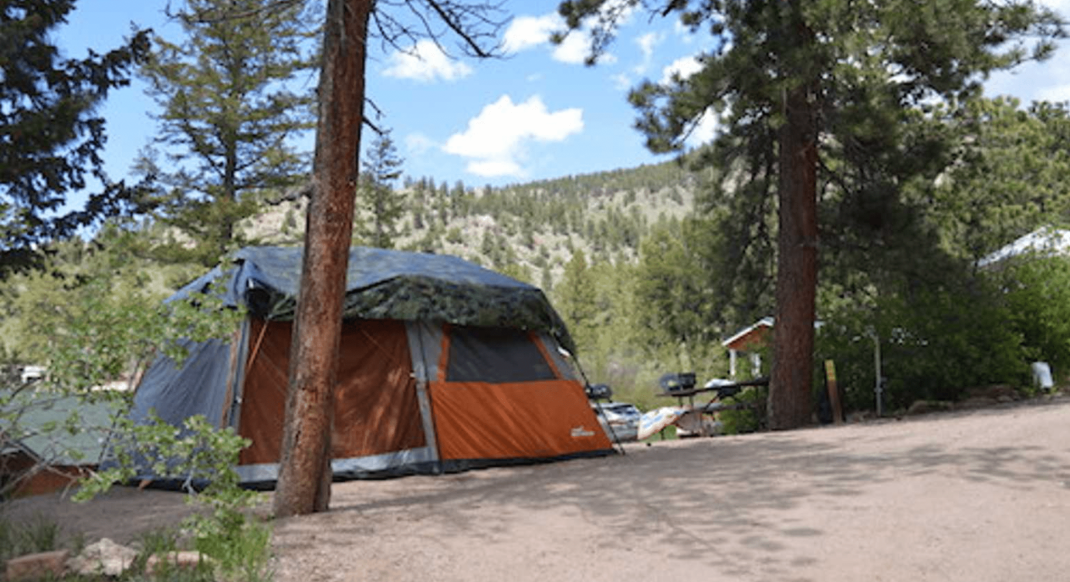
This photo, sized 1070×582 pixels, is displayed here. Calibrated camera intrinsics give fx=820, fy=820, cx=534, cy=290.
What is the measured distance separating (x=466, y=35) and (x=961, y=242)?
21.8 metres

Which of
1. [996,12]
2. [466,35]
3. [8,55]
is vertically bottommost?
[466,35]

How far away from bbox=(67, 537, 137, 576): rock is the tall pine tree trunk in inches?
401

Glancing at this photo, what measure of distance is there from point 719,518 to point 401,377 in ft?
14.6

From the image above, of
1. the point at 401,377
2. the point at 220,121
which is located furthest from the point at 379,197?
the point at 401,377

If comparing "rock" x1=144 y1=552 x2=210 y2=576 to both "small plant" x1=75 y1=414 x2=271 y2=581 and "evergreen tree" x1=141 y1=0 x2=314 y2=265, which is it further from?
"evergreen tree" x1=141 y1=0 x2=314 y2=265

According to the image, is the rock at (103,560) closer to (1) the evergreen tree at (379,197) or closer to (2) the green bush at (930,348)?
(2) the green bush at (930,348)

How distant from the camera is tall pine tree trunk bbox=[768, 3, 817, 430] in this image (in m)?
12.5

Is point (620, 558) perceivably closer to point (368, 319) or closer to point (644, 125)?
point (368, 319)

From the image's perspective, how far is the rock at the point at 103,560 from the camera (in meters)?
4.10

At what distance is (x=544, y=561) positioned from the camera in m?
4.62

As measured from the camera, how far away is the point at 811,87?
39.7 ft

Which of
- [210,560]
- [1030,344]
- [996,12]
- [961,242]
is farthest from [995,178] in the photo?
[210,560]

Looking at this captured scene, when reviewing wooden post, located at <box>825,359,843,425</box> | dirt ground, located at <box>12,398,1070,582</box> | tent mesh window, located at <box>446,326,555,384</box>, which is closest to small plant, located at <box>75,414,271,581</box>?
dirt ground, located at <box>12,398,1070,582</box>

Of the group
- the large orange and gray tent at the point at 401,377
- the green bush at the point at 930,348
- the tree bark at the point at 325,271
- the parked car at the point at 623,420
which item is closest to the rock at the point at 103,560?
the tree bark at the point at 325,271
